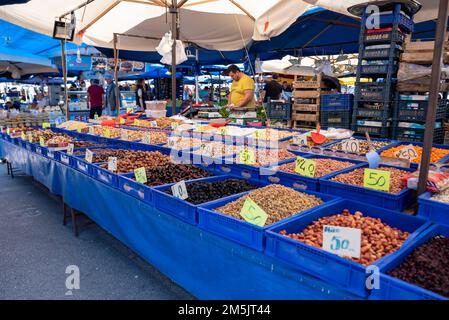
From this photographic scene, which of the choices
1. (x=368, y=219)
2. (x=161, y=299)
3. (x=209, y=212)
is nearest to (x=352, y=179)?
(x=368, y=219)

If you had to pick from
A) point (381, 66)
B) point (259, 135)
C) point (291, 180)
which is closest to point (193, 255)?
point (291, 180)

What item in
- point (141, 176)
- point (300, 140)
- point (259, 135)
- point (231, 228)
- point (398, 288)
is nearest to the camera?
point (398, 288)

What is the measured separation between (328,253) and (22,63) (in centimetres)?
1194

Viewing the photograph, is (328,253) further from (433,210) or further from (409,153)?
(409,153)

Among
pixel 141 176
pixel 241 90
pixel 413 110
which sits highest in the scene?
pixel 241 90

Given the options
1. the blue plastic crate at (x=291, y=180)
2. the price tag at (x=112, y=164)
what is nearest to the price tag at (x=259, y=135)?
the blue plastic crate at (x=291, y=180)

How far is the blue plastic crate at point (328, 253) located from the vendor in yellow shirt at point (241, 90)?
403cm

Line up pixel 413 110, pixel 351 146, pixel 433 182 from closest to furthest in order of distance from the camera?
pixel 433 182 < pixel 351 146 < pixel 413 110

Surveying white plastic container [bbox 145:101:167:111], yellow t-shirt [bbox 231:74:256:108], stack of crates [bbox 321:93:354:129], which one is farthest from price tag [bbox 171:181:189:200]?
white plastic container [bbox 145:101:167:111]

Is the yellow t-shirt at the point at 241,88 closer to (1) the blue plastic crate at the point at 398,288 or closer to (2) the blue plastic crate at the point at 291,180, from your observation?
(2) the blue plastic crate at the point at 291,180

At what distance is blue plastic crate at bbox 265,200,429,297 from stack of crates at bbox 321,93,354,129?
261 centimetres

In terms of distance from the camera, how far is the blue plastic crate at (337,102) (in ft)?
14.1

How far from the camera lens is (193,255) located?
77.7 inches

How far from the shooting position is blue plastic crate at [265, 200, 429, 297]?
4.10 ft
